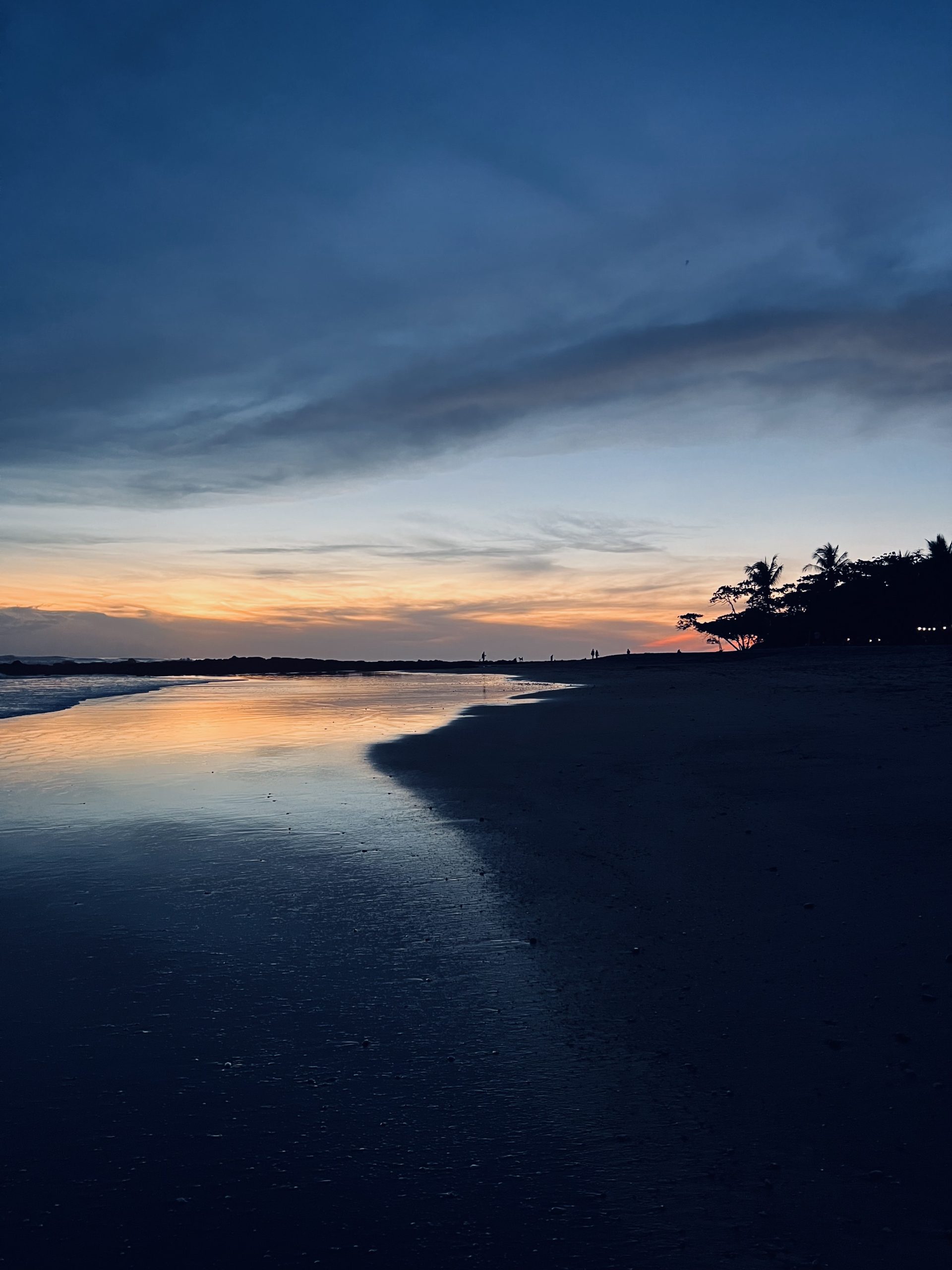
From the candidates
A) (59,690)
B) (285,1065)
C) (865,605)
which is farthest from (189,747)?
(865,605)

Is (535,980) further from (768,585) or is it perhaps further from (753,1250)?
(768,585)

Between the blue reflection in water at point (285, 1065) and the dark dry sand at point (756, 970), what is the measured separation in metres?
0.31

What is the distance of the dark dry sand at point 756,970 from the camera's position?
326cm

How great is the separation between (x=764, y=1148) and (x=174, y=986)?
11.9 feet

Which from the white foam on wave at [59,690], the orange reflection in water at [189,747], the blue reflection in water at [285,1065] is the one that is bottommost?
the blue reflection in water at [285,1065]

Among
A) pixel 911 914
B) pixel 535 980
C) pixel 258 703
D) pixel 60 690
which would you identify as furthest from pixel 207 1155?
pixel 60 690

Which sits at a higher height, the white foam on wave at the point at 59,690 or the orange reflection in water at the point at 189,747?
the white foam on wave at the point at 59,690

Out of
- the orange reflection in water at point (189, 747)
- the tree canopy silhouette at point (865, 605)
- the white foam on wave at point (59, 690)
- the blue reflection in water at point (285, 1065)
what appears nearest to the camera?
the blue reflection in water at point (285, 1065)

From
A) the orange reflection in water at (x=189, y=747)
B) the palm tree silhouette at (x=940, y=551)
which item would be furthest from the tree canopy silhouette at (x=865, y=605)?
the orange reflection in water at (x=189, y=747)

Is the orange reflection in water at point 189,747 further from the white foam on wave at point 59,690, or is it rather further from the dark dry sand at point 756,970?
the dark dry sand at point 756,970

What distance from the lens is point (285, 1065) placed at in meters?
4.32

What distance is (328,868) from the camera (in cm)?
818

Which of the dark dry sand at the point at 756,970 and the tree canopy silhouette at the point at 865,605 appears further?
the tree canopy silhouette at the point at 865,605

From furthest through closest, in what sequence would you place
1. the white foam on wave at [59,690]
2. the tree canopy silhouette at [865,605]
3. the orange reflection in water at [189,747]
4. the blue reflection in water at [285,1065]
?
1. the tree canopy silhouette at [865,605]
2. the white foam on wave at [59,690]
3. the orange reflection in water at [189,747]
4. the blue reflection in water at [285,1065]
